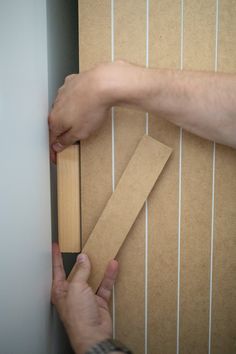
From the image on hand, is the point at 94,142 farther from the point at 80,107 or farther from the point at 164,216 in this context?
the point at 164,216

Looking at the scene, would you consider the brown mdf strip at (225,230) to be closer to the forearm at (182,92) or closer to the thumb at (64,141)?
the forearm at (182,92)

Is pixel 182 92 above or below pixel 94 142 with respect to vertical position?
above

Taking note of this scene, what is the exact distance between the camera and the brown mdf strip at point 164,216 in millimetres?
901

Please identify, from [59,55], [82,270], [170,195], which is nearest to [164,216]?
[170,195]

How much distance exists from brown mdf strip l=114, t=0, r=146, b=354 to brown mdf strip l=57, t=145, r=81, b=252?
0.44ft

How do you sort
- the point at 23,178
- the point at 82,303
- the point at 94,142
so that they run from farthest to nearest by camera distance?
the point at 94,142 → the point at 82,303 → the point at 23,178

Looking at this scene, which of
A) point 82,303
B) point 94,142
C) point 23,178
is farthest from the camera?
point 94,142

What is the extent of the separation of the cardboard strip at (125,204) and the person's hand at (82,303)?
35 millimetres

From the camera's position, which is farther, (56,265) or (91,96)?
(56,265)

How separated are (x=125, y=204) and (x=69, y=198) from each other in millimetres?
180

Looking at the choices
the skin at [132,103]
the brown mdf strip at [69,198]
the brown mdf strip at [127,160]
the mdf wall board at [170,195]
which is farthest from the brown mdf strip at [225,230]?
the brown mdf strip at [69,198]

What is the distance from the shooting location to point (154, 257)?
98cm

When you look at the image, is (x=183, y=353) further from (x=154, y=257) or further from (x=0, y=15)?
(x=0, y=15)

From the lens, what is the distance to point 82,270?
0.91m
